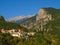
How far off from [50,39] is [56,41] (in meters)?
2.94

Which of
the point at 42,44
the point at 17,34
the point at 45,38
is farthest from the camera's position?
the point at 17,34

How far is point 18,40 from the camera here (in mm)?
88500

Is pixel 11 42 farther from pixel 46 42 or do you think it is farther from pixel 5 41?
pixel 46 42

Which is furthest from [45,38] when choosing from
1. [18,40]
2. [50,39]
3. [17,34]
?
[17,34]

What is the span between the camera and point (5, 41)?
85562 millimetres

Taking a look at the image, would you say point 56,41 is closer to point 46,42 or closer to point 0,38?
point 46,42

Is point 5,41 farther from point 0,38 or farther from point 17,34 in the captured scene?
point 17,34

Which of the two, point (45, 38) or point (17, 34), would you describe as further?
point (17, 34)

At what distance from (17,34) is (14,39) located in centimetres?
1167

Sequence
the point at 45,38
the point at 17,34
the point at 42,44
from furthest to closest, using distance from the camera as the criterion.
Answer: the point at 17,34, the point at 45,38, the point at 42,44

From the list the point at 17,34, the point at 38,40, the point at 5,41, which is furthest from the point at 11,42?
the point at 17,34

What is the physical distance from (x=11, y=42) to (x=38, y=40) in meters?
7.52

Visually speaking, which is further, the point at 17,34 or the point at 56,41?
the point at 17,34

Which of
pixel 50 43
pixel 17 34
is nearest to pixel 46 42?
pixel 50 43
